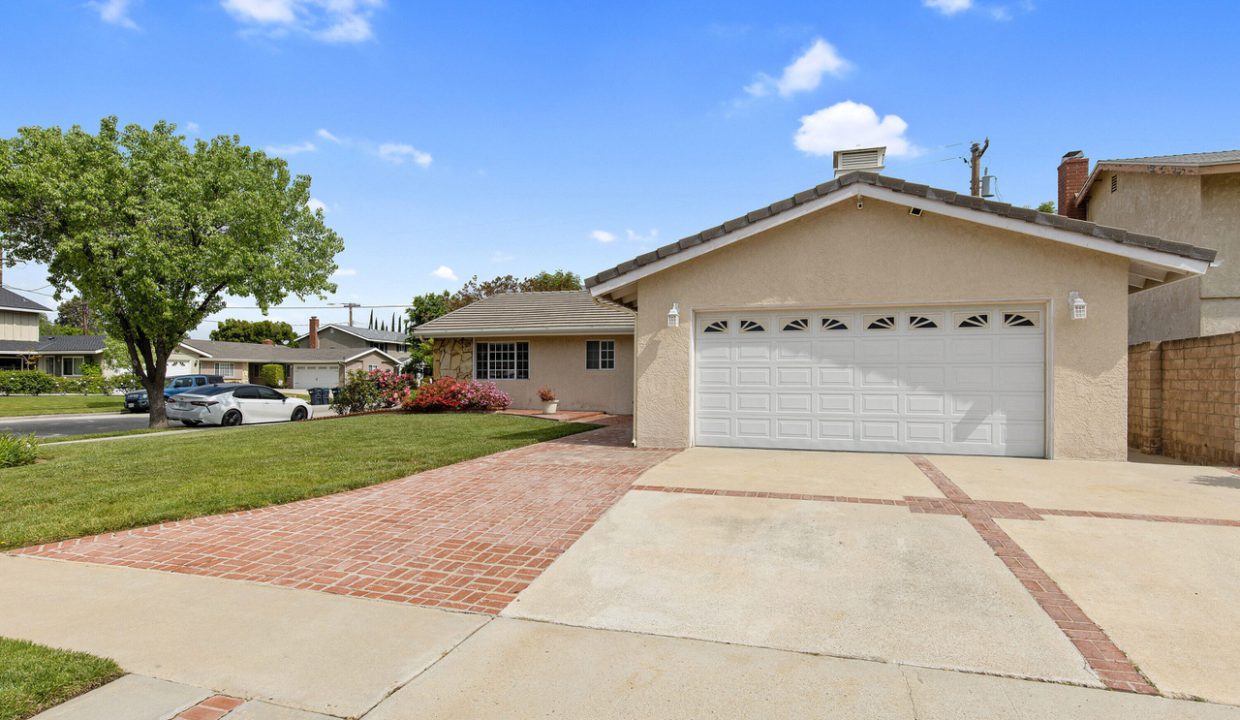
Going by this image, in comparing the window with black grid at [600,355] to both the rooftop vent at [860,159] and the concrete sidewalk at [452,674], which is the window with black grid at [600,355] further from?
the concrete sidewalk at [452,674]

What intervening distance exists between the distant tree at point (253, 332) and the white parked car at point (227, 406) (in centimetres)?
4548

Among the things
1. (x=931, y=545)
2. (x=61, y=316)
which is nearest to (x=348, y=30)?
(x=931, y=545)

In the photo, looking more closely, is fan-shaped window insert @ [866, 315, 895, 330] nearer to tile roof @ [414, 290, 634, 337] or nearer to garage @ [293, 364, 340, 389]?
tile roof @ [414, 290, 634, 337]

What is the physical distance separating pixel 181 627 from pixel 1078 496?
8.52 m

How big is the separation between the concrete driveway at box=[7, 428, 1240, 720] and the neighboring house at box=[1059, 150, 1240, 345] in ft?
29.6

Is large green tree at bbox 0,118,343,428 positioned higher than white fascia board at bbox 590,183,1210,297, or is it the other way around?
large green tree at bbox 0,118,343,428

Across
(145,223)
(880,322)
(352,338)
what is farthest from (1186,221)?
(352,338)

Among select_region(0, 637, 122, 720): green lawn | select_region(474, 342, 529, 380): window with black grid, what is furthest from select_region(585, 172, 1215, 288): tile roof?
select_region(474, 342, 529, 380): window with black grid

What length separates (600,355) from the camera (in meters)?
20.8

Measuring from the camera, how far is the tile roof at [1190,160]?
1271 cm

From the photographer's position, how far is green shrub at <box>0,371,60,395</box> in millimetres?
37125

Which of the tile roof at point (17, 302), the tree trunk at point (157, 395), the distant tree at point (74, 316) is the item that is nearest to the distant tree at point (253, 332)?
the tile roof at point (17, 302)

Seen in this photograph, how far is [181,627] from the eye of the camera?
387 centimetres

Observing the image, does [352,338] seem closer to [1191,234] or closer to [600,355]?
[600,355]
